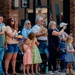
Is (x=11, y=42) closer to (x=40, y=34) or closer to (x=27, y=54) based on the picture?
(x=27, y=54)

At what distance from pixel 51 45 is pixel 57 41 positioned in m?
0.24

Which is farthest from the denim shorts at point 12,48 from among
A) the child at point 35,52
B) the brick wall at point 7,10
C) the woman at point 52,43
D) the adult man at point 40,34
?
the brick wall at point 7,10

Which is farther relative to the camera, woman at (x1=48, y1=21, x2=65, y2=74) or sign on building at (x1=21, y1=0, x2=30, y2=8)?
sign on building at (x1=21, y1=0, x2=30, y2=8)

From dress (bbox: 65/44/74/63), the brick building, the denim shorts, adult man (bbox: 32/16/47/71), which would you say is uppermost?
the brick building

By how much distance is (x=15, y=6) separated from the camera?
17047mm

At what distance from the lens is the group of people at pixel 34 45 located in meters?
15.1

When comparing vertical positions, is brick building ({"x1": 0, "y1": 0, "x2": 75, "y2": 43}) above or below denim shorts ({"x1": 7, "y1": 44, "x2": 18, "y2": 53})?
above

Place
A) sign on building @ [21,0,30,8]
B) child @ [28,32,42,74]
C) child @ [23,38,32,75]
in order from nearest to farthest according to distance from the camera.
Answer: child @ [23,38,32,75], child @ [28,32,42,74], sign on building @ [21,0,30,8]

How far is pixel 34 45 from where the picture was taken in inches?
615

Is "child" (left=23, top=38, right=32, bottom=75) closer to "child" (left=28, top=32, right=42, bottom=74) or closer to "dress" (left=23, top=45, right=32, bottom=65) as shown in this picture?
"dress" (left=23, top=45, right=32, bottom=65)

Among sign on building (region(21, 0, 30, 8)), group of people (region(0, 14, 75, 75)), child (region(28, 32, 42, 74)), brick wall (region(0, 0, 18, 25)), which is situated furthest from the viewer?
sign on building (region(21, 0, 30, 8))

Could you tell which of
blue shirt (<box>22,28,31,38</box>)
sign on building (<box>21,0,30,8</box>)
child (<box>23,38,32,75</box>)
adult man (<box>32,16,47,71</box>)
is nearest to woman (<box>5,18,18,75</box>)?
child (<box>23,38,32,75</box>)

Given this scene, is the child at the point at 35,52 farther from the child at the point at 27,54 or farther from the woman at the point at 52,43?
the woman at the point at 52,43

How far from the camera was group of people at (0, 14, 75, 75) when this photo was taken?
15141mm
